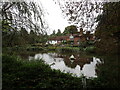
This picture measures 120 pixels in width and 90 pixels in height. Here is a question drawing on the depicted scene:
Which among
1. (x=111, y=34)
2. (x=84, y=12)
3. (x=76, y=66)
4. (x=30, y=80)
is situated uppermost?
(x=84, y=12)

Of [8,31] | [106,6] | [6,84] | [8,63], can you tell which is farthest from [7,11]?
[106,6]

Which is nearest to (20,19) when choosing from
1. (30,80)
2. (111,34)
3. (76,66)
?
(30,80)

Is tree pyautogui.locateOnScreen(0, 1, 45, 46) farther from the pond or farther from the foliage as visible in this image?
the foliage

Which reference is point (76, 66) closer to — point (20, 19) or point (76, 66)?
point (76, 66)

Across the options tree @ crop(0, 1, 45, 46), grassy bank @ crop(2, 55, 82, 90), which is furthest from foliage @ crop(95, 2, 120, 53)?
tree @ crop(0, 1, 45, 46)

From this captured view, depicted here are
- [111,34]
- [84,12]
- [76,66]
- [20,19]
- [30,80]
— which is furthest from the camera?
[76,66]

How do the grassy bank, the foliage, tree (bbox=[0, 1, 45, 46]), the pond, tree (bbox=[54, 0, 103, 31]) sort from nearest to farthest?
1. the foliage
2. tree (bbox=[54, 0, 103, 31])
3. the grassy bank
4. tree (bbox=[0, 1, 45, 46])
5. the pond

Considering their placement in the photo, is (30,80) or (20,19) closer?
(30,80)

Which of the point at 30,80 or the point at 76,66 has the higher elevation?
the point at 76,66

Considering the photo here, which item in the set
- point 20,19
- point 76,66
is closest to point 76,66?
point 76,66

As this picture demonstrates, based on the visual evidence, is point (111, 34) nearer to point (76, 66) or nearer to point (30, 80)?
point (30, 80)

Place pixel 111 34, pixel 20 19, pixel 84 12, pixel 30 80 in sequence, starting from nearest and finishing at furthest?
pixel 111 34, pixel 84 12, pixel 30 80, pixel 20 19

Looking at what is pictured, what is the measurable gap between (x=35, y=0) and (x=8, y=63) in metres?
1.86

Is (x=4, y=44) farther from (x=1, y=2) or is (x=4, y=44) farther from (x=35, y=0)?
(x=35, y=0)
